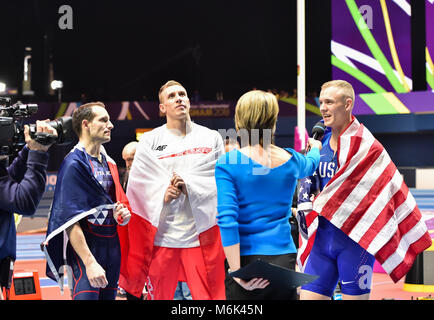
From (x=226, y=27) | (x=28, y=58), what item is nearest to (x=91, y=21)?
(x=28, y=58)

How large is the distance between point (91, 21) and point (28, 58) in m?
3.69

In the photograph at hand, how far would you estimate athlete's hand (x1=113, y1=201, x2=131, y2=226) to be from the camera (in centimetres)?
331

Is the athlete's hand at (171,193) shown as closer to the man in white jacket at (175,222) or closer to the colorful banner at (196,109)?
the man in white jacket at (175,222)

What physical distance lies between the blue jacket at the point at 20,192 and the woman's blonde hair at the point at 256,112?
1.07 metres

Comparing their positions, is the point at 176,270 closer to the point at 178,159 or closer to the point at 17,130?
the point at 178,159

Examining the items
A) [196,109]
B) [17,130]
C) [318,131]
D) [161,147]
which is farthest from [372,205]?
[196,109]

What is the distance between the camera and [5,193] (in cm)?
295

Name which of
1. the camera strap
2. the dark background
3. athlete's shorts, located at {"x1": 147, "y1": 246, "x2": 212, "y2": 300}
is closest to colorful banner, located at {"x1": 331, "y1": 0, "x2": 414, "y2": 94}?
athlete's shorts, located at {"x1": 147, "y1": 246, "x2": 212, "y2": 300}

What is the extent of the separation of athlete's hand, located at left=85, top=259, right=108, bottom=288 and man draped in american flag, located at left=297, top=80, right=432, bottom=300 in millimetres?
1221

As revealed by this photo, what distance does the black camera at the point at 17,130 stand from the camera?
3.00 meters

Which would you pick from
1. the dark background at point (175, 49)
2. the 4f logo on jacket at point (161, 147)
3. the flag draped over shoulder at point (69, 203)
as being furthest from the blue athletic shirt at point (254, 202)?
the dark background at point (175, 49)
